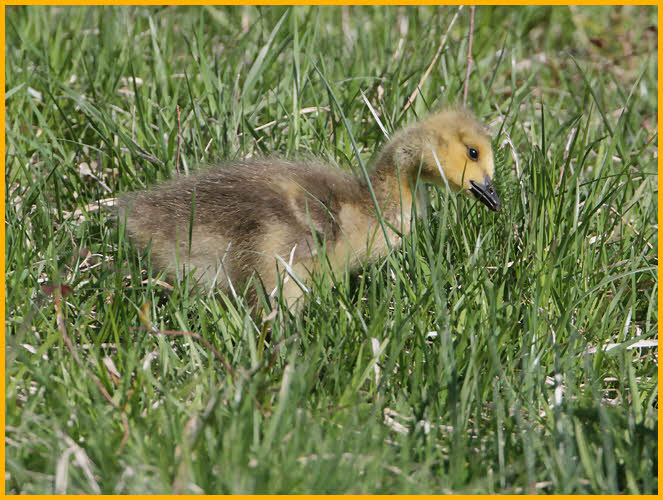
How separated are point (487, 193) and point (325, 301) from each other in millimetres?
735

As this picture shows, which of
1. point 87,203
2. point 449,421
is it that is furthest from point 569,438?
point 87,203

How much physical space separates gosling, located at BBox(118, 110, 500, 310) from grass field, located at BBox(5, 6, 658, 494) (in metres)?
0.11

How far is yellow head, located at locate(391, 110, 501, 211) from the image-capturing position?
108 inches

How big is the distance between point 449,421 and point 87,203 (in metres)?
1.71

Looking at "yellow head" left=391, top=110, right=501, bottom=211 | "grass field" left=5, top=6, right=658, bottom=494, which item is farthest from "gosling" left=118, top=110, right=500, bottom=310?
"grass field" left=5, top=6, right=658, bottom=494

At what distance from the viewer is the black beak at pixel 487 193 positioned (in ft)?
8.84

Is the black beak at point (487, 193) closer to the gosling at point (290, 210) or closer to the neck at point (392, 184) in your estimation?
the gosling at point (290, 210)

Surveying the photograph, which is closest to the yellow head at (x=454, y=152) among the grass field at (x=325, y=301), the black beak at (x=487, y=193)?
the black beak at (x=487, y=193)

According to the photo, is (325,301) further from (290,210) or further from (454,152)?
(454,152)

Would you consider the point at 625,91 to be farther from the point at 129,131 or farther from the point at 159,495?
the point at 159,495

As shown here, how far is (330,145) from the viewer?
3244 millimetres

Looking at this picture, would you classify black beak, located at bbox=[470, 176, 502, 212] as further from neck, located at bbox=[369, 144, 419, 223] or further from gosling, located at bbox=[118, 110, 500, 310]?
neck, located at bbox=[369, 144, 419, 223]

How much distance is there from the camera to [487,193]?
2715 mm

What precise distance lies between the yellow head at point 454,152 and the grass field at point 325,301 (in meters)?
0.10
